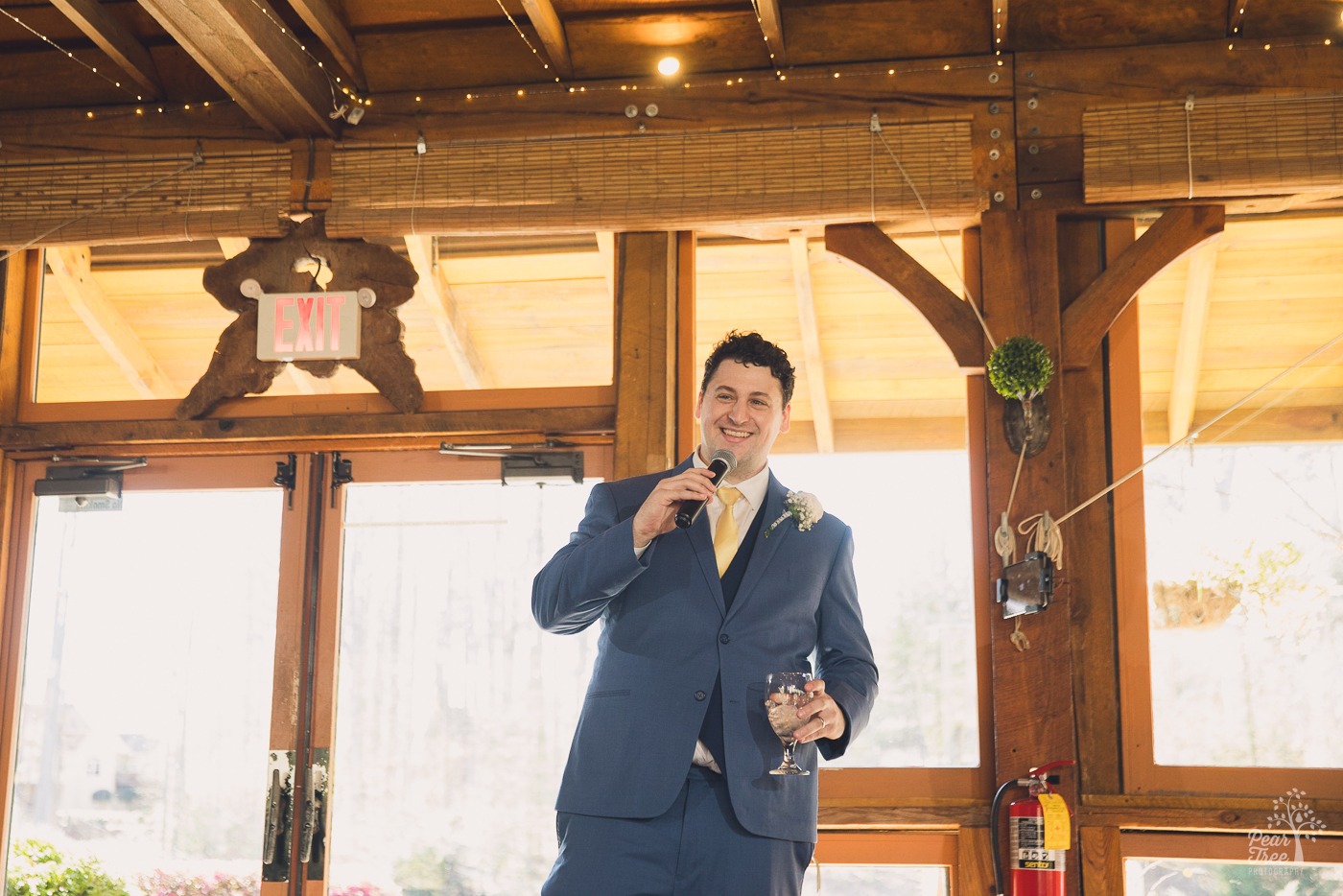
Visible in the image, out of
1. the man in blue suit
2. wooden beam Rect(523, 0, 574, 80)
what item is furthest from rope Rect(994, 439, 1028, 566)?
wooden beam Rect(523, 0, 574, 80)

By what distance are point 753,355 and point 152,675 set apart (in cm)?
238

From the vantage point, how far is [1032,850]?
11.0 ft

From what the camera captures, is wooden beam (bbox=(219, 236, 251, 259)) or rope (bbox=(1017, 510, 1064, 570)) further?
wooden beam (bbox=(219, 236, 251, 259))

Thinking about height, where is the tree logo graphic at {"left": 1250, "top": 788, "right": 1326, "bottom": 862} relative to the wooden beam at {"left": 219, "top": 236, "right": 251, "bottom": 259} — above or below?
below

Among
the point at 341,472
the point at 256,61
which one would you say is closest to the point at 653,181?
the point at 256,61

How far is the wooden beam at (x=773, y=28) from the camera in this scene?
3.77 metres

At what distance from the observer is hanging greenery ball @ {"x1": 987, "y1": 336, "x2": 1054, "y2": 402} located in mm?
3582

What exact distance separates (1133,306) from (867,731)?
143 centimetres

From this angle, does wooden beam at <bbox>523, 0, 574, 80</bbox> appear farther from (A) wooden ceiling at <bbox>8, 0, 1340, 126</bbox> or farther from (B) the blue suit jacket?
(B) the blue suit jacket

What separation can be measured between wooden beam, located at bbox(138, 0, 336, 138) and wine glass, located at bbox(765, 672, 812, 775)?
231 centimetres

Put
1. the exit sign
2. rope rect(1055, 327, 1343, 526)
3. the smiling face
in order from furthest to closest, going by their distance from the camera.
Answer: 1. the exit sign
2. rope rect(1055, 327, 1343, 526)
3. the smiling face

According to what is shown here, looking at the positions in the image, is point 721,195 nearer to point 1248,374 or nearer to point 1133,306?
point 1133,306

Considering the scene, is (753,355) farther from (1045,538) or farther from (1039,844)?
(1039,844)

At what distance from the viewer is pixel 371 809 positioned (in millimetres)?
3875
